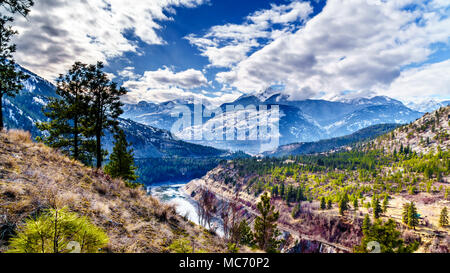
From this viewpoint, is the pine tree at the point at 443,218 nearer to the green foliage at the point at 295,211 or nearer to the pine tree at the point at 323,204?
the pine tree at the point at 323,204

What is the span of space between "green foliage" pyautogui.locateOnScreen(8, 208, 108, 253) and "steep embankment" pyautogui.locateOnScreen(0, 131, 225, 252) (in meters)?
1.36

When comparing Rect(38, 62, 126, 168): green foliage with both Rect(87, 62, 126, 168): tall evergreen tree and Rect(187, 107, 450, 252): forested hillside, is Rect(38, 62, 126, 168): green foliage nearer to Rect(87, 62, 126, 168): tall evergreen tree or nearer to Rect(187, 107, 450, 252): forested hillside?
Rect(87, 62, 126, 168): tall evergreen tree

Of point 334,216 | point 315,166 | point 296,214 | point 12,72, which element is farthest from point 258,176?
point 12,72

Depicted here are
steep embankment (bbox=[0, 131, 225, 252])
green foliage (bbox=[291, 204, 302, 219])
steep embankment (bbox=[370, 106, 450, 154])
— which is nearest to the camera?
steep embankment (bbox=[0, 131, 225, 252])

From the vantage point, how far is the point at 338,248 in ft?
270

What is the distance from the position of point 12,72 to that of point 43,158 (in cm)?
1736

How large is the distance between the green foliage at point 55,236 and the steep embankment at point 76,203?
4.45 feet

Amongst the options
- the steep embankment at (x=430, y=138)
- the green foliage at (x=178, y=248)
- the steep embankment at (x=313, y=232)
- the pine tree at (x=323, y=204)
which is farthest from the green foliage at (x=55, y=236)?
the steep embankment at (x=430, y=138)

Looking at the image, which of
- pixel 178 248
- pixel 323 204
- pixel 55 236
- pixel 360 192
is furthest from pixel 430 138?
pixel 55 236

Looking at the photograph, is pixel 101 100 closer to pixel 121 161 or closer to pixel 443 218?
pixel 121 161

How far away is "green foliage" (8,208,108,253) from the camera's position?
3.56 metres

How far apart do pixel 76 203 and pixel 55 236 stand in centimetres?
494

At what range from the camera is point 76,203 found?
777 centimetres

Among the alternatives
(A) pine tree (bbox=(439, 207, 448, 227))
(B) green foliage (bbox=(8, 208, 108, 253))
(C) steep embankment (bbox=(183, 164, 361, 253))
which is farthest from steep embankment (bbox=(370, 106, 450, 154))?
(B) green foliage (bbox=(8, 208, 108, 253))
